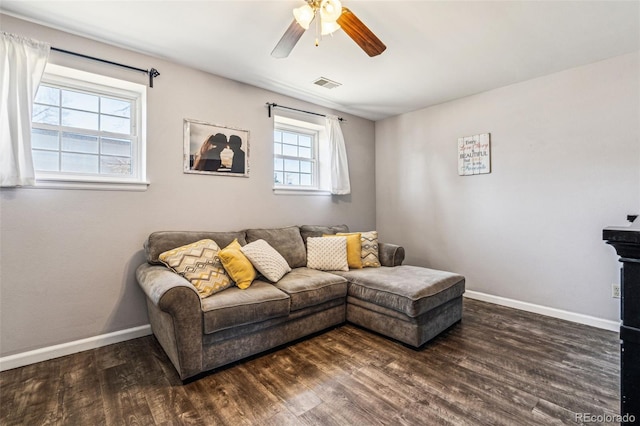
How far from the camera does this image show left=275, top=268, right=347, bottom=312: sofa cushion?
238cm

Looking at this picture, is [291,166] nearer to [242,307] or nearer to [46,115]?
[242,307]

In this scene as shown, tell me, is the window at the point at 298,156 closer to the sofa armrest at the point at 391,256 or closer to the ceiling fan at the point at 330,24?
the sofa armrest at the point at 391,256

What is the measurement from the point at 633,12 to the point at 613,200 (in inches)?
58.7

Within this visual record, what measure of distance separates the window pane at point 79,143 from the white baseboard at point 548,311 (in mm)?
4173

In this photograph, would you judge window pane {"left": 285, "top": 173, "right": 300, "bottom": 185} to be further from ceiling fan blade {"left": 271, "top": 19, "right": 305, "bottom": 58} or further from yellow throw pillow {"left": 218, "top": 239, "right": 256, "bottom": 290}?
ceiling fan blade {"left": 271, "top": 19, "right": 305, "bottom": 58}

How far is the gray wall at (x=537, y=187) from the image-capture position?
267 cm

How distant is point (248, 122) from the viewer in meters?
3.28

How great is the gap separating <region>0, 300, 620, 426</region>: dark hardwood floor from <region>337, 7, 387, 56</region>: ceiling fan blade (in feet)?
7.20

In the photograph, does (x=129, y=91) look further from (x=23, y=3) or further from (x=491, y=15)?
(x=491, y=15)

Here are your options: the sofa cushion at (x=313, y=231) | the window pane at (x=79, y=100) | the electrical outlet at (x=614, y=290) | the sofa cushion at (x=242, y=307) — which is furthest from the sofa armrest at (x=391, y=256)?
the window pane at (x=79, y=100)

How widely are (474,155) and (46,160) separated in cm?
418

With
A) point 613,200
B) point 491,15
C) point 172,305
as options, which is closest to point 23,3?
point 172,305

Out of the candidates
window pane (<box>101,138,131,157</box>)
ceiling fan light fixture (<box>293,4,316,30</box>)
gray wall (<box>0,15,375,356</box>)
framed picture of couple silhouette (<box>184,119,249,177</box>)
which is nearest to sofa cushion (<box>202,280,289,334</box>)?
gray wall (<box>0,15,375,356</box>)

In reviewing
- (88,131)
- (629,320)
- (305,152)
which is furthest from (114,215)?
(629,320)
